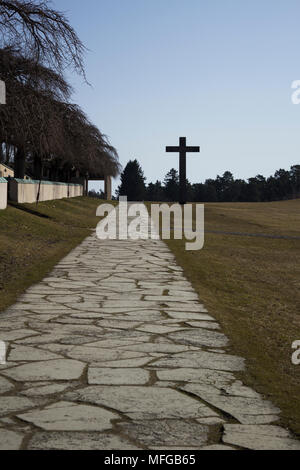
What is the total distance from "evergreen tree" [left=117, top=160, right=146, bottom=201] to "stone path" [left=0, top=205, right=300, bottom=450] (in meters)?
105

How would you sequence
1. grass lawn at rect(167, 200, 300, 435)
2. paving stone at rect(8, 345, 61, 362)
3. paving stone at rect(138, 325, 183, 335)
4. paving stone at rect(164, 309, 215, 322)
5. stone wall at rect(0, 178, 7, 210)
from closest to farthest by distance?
grass lawn at rect(167, 200, 300, 435) < paving stone at rect(8, 345, 61, 362) < paving stone at rect(138, 325, 183, 335) < paving stone at rect(164, 309, 215, 322) < stone wall at rect(0, 178, 7, 210)

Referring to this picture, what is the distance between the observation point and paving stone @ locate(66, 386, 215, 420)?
3.96 metres

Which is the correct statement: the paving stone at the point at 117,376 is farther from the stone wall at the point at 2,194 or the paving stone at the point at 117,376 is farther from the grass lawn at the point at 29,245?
the stone wall at the point at 2,194

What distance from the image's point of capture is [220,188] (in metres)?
123

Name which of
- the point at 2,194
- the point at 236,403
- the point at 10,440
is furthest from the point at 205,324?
the point at 2,194

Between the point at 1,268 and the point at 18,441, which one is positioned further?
the point at 1,268

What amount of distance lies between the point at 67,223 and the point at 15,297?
1546 cm

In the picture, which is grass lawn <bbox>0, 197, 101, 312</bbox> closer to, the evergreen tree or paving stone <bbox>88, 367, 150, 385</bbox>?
paving stone <bbox>88, 367, 150, 385</bbox>

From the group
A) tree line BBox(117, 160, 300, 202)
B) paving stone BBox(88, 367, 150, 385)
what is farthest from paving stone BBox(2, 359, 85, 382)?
tree line BBox(117, 160, 300, 202)

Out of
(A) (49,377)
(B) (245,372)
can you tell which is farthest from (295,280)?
(A) (49,377)

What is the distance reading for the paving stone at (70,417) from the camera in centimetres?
369

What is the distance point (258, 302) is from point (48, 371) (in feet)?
16.6

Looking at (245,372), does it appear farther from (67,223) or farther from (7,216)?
(67,223)

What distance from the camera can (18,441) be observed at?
3447 mm
